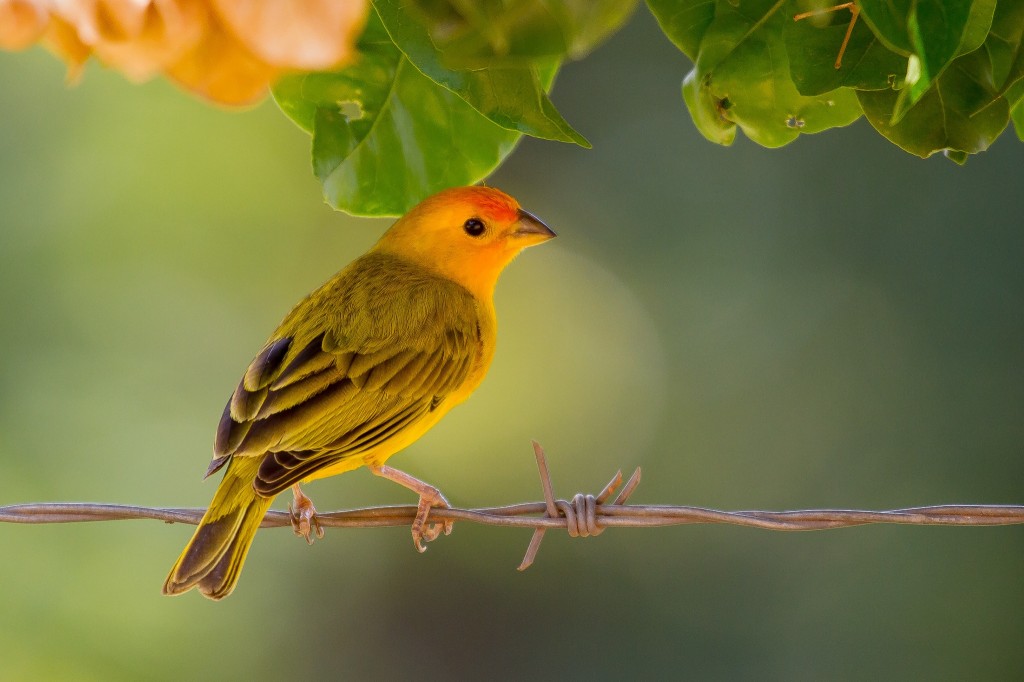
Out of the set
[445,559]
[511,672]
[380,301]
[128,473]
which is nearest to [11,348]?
[128,473]

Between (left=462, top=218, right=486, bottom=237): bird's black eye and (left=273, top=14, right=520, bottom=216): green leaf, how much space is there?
7.45 ft

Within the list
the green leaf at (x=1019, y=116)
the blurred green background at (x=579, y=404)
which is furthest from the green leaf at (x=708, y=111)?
the blurred green background at (x=579, y=404)

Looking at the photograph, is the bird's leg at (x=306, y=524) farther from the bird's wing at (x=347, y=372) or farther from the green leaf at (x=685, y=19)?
the green leaf at (x=685, y=19)

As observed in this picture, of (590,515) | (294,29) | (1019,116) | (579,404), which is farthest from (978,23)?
(579,404)

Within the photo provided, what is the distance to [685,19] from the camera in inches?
54.1

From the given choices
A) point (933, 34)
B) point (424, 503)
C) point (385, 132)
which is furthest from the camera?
point (424, 503)

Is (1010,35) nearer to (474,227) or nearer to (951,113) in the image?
(951,113)

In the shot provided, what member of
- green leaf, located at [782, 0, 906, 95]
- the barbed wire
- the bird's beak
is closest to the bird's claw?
the barbed wire

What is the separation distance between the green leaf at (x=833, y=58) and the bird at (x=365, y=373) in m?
1.44

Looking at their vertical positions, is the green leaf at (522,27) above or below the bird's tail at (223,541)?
below

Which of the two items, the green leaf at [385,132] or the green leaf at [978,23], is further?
the green leaf at [385,132]

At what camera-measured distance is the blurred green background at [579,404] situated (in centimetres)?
927

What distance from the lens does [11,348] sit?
31.0 ft

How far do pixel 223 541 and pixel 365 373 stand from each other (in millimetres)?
641
